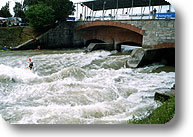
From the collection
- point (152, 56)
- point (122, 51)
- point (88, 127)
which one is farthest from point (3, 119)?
point (122, 51)

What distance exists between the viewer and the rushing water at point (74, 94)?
4793 millimetres

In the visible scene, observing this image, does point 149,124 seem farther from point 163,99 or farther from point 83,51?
point 83,51

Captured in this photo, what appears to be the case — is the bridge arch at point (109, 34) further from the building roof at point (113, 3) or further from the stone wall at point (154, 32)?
the building roof at point (113, 3)

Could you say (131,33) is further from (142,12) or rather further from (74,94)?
(74,94)

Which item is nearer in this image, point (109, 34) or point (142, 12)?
point (142, 12)

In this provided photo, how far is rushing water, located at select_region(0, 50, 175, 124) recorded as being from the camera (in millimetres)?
4793

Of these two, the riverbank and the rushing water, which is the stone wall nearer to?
the rushing water

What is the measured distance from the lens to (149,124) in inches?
162

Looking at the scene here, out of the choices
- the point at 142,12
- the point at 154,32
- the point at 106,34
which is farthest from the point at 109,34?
the point at 142,12

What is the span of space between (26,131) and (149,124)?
237 cm

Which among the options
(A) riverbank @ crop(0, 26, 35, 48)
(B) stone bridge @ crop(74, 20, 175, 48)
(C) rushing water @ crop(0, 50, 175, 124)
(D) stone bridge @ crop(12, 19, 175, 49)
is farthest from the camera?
(A) riverbank @ crop(0, 26, 35, 48)

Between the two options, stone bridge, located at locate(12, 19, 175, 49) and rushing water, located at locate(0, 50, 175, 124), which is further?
stone bridge, located at locate(12, 19, 175, 49)

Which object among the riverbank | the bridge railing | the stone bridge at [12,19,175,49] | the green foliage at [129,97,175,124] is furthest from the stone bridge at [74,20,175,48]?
the riverbank

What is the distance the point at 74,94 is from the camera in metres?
6.20
